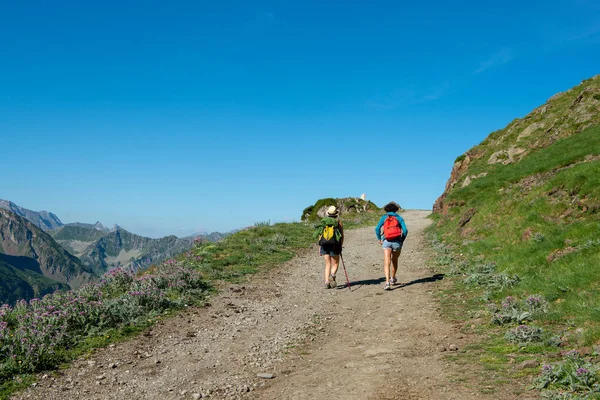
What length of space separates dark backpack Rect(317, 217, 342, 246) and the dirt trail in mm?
1782

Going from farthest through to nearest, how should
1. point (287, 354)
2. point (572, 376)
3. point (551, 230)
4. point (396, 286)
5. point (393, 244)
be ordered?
point (396, 286) → point (393, 244) → point (551, 230) → point (287, 354) → point (572, 376)

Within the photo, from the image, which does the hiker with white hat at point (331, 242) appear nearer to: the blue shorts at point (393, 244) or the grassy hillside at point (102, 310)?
the blue shorts at point (393, 244)

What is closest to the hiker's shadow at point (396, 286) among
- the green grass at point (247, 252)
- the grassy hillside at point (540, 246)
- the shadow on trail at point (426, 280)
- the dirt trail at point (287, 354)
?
the shadow on trail at point (426, 280)

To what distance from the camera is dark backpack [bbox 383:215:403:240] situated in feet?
43.3

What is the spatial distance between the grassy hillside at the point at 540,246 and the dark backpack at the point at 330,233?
14.0 feet

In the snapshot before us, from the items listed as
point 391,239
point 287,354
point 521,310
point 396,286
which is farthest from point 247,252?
point 521,310

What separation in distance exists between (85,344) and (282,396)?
17.0 feet

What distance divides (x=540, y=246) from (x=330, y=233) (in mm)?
6445

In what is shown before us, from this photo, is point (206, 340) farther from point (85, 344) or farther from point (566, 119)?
point (566, 119)

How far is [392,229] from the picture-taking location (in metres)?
13.3

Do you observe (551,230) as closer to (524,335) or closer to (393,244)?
(393,244)

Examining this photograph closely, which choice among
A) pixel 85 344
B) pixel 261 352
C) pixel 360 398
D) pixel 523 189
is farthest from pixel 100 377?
pixel 523 189

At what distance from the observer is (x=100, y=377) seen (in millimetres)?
7438

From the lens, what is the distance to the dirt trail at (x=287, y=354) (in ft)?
21.6
